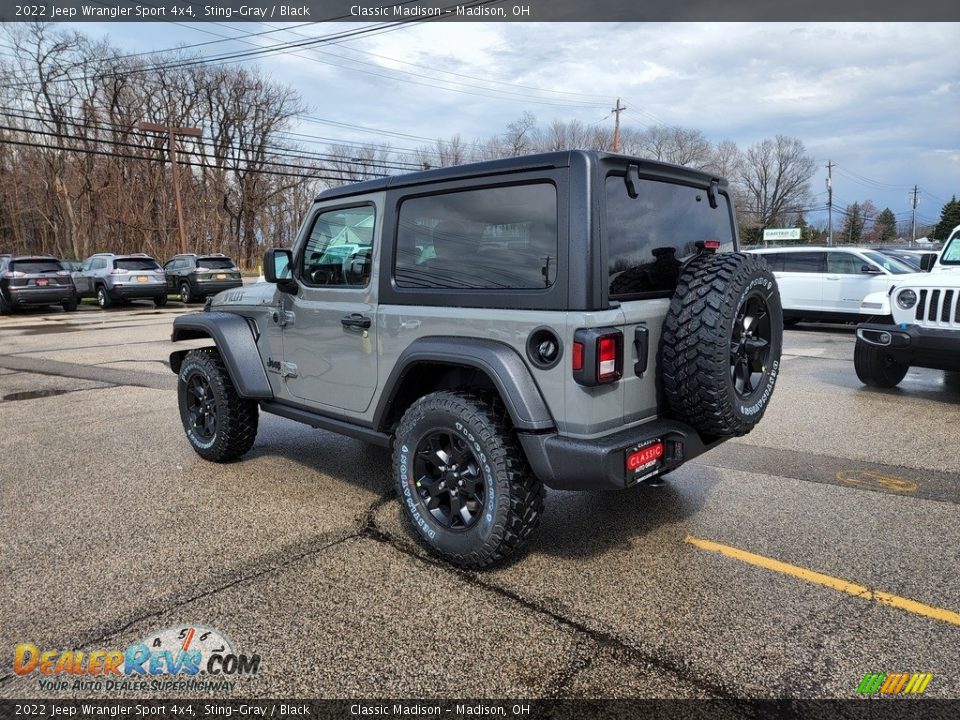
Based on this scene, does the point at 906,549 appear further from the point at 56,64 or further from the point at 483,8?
the point at 56,64

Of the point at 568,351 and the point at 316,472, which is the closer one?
the point at 568,351

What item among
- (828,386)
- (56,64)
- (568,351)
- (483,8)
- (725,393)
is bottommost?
(828,386)

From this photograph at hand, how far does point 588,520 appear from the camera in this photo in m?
3.83

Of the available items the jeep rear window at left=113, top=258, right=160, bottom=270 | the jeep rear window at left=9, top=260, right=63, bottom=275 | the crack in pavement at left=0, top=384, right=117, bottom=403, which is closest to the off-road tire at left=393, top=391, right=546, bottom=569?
the crack in pavement at left=0, top=384, right=117, bottom=403

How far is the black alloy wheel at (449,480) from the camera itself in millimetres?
3191

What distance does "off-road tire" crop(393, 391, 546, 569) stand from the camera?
2.98 m

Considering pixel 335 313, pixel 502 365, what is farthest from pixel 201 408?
pixel 502 365

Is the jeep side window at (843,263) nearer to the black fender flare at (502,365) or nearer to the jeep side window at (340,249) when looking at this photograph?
the jeep side window at (340,249)

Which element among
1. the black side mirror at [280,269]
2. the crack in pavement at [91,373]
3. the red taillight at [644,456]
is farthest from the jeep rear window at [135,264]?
the red taillight at [644,456]

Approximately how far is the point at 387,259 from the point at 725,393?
1945 millimetres

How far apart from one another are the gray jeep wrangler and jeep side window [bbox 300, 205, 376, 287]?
0.05ft

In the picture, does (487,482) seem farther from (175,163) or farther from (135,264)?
(175,163)

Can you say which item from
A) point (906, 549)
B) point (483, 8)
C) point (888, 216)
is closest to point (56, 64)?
point (483, 8)

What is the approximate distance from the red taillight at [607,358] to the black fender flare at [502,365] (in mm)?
313
